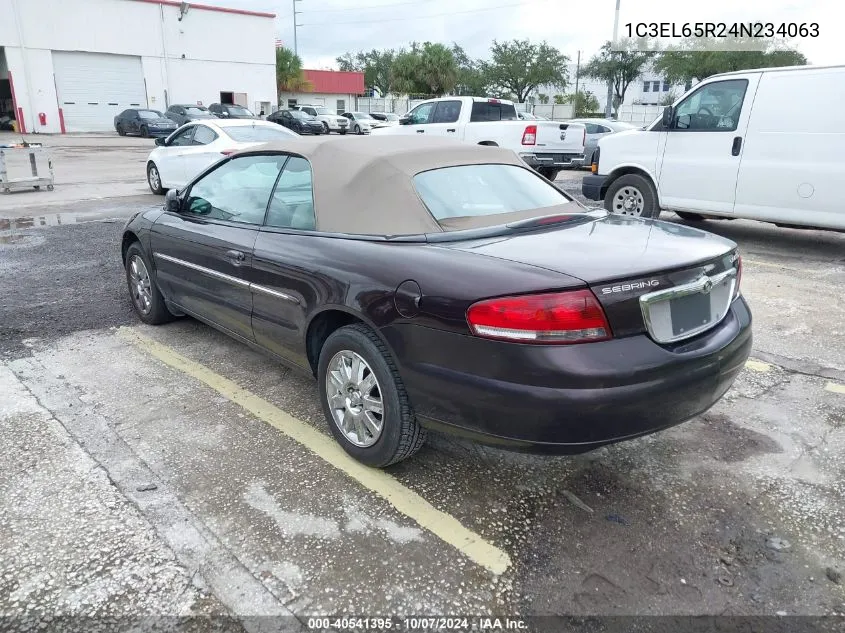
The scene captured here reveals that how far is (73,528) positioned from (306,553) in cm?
102

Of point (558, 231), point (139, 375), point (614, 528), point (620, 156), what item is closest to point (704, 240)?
point (558, 231)

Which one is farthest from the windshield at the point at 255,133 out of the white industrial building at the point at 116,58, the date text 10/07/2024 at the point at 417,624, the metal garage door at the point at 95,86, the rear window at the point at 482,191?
the metal garage door at the point at 95,86

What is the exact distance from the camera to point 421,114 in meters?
14.9

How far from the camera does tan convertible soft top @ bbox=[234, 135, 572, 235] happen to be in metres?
3.20

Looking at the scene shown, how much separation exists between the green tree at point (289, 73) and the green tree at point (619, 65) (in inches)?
988

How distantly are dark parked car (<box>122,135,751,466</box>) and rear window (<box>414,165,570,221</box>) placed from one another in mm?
12

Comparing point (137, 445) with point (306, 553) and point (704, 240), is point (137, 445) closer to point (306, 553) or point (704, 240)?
point (306, 553)

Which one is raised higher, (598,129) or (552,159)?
(598,129)

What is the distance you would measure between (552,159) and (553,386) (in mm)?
12515

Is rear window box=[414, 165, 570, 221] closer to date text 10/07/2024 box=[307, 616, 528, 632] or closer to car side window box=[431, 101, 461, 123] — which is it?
date text 10/07/2024 box=[307, 616, 528, 632]

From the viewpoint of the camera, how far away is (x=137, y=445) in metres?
3.41

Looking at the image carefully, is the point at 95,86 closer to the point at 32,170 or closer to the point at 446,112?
the point at 32,170

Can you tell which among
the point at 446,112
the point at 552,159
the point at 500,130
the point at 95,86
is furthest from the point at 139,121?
the point at 552,159

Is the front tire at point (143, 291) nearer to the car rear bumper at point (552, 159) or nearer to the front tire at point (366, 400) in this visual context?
the front tire at point (366, 400)
